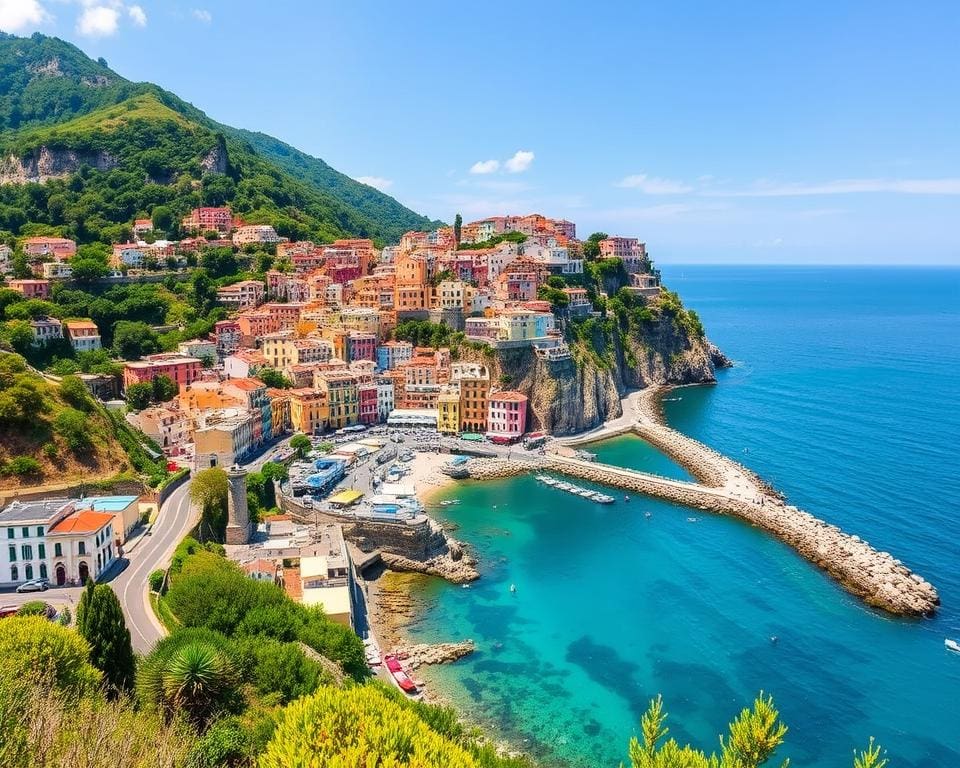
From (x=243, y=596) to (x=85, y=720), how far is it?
973 cm

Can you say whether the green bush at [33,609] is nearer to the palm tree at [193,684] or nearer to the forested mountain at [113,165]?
the palm tree at [193,684]

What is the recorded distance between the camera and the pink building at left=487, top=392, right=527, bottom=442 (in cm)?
4644

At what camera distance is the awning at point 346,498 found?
108 ft

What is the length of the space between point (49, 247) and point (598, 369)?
4636 centimetres

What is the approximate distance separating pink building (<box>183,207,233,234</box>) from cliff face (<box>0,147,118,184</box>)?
51.6ft

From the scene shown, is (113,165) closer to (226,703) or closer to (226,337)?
(226,337)

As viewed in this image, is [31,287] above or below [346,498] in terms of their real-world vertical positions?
above

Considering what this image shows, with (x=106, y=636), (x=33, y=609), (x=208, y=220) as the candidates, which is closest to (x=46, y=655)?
(x=106, y=636)

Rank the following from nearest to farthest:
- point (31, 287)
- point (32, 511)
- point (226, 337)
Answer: point (32, 511), point (31, 287), point (226, 337)

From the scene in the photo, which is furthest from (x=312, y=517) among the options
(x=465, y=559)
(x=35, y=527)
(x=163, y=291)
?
(x=163, y=291)

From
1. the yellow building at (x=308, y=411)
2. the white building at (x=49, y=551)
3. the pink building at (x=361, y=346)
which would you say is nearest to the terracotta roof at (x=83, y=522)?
the white building at (x=49, y=551)

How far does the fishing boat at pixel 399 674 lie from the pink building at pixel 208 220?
5992 centimetres

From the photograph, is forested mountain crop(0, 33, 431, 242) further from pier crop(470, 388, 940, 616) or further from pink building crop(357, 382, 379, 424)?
pier crop(470, 388, 940, 616)

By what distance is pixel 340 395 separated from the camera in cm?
4625
